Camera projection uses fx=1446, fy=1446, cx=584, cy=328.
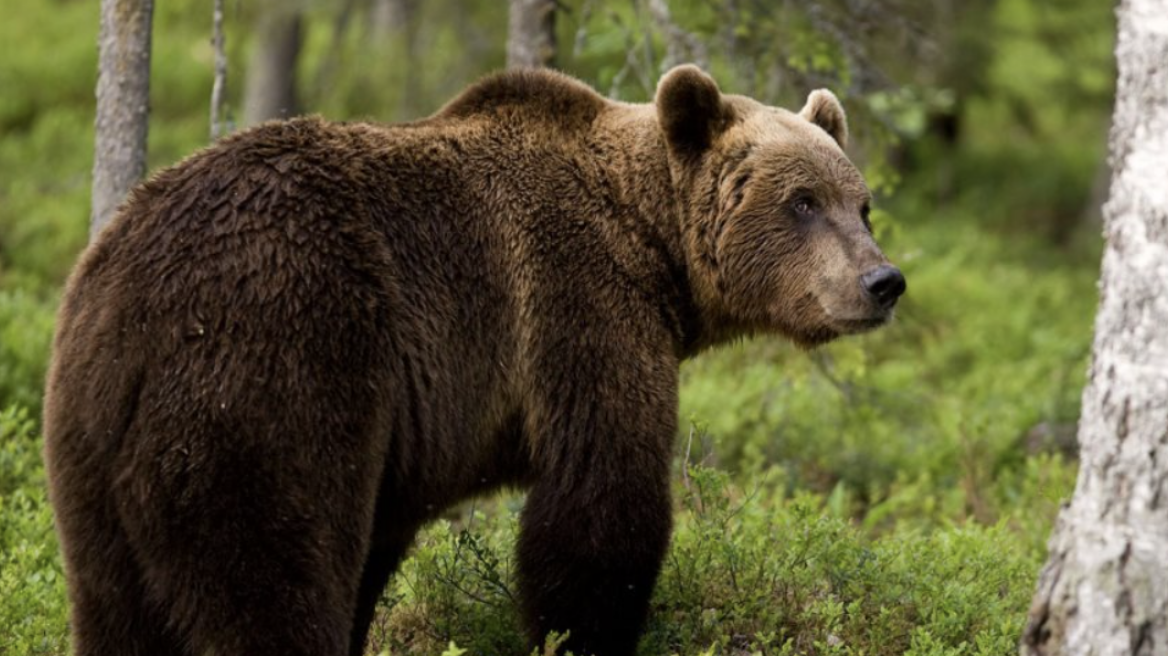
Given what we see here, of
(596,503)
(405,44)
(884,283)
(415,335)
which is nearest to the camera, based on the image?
(415,335)

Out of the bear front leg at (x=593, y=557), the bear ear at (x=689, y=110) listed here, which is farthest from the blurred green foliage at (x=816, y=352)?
the bear ear at (x=689, y=110)

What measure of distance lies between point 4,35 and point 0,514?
1403 cm

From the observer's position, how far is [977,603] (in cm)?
579

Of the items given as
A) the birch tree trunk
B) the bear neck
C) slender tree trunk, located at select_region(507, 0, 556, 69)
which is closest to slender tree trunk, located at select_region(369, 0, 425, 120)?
slender tree trunk, located at select_region(507, 0, 556, 69)

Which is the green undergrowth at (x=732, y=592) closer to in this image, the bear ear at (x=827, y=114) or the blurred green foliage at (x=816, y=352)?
the blurred green foliage at (x=816, y=352)

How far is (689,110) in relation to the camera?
538cm

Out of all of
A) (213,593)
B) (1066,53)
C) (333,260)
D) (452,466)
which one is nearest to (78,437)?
(213,593)

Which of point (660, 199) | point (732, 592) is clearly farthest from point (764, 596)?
point (660, 199)

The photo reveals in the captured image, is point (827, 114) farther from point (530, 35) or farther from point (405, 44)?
A: point (405, 44)

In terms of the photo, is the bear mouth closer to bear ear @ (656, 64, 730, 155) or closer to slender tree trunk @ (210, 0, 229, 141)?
bear ear @ (656, 64, 730, 155)

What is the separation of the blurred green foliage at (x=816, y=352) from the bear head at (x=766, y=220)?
852mm

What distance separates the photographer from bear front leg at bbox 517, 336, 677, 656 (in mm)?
4852

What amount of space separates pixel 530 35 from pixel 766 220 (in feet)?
10.5

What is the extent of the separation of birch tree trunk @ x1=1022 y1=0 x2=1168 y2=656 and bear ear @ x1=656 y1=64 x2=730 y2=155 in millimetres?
1757
